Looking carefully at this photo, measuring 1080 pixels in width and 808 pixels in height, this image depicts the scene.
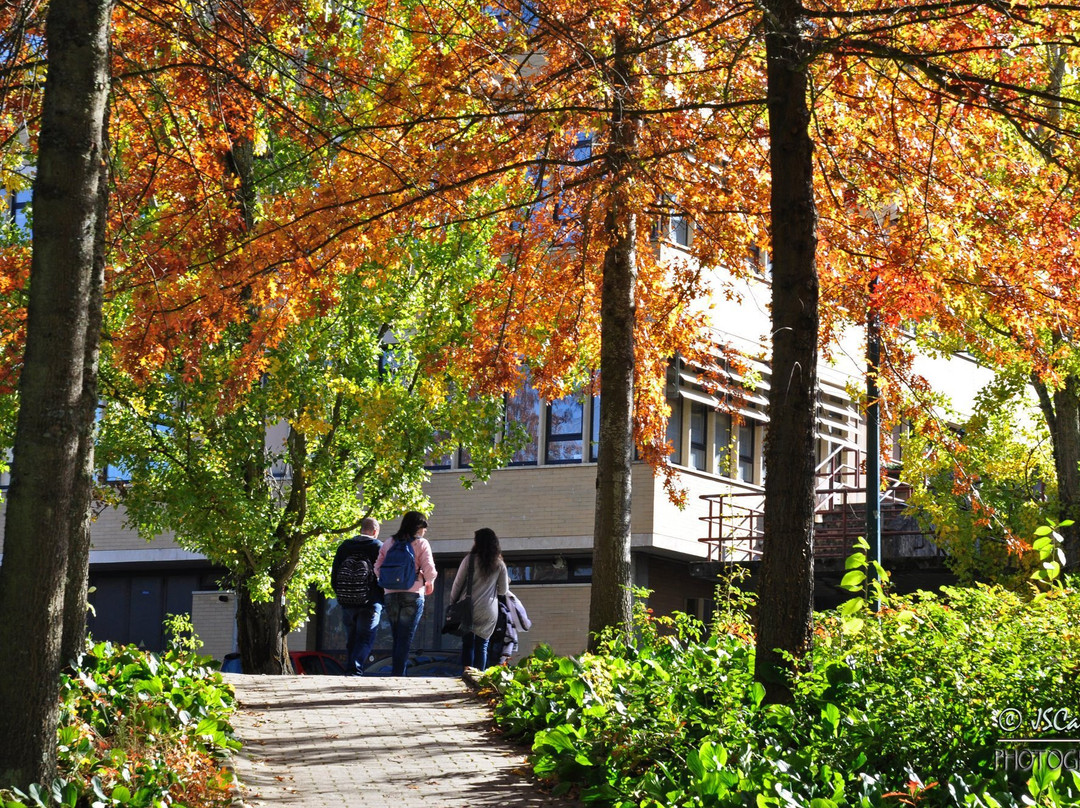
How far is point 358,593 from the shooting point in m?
13.9

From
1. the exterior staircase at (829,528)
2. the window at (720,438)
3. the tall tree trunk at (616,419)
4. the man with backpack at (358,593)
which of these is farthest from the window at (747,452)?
the tall tree trunk at (616,419)

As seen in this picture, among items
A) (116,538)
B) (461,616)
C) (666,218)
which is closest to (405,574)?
(461,616)

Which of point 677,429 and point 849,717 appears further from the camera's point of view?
point 677,429

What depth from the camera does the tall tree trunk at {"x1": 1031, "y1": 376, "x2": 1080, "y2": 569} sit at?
18875mm

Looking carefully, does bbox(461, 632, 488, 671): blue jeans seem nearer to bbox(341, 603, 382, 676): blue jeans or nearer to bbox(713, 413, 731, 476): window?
bbox(341, 603, 382, 676): blue jeans

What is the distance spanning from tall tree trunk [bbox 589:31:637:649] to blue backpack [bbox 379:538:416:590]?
7.84 feet

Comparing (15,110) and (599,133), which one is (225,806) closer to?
(15,110)

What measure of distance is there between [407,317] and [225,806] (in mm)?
10935

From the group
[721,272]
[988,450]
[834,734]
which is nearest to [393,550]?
[834,734]

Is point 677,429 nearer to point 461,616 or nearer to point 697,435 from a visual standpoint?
point 697,435

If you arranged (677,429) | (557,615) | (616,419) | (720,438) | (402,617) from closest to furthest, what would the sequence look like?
(616,419), (402,617), (677,429), (557,615), (720,438)

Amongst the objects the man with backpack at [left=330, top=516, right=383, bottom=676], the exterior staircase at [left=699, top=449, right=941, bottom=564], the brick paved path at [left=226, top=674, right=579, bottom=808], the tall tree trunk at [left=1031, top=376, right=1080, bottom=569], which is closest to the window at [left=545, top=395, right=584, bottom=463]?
the exterior staircase at [left=699, top=449, right=941, bottom=564]

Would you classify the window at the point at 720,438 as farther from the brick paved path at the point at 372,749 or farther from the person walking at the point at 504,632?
the brick paved path at the point at 372,749

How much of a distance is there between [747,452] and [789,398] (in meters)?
17.8
